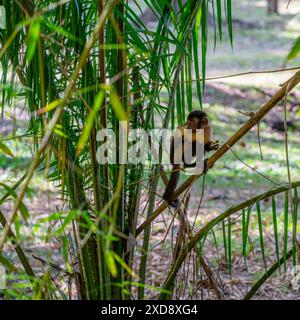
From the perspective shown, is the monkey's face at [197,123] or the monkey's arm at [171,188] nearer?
the monkey's arm at [171,188]

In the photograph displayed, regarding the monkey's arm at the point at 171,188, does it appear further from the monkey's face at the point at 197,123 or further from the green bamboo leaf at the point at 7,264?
the green bamboo leaf at the point at 7,264

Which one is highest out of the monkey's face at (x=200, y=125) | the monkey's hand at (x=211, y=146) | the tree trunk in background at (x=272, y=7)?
the tree trunk in background at (x=272, y=7)

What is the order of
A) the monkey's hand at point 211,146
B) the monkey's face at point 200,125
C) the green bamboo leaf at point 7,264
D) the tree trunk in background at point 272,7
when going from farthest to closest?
the tree trunk in background at point 272,7 → the monkey's face at point 200,125 → the monkey's hand at point 211,146 → the green bamboo leaf at point 7,264

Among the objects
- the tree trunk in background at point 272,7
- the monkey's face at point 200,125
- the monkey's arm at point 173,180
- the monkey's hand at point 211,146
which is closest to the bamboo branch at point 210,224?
the monkey's arm at point 173,180

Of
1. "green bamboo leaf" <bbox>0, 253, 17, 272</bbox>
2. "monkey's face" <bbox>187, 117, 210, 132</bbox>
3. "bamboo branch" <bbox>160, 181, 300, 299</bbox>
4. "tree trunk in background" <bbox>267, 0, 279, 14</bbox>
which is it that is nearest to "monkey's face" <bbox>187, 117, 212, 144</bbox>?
"monkey's face" <bbox>187, 117, 210, 132</bbox>

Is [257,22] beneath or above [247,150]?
above

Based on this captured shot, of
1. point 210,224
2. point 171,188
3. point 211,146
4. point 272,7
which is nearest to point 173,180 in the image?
point 171,188

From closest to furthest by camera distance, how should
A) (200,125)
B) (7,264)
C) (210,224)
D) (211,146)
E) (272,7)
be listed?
1. (7,264)
2. (210,224)
3. (211,146)
4. (200,125)
5. (272,7)

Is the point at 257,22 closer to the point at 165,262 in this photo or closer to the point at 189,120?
the point at 165,262

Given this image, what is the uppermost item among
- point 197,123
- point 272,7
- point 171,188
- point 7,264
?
point 272,7

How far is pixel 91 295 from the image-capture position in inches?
83.4

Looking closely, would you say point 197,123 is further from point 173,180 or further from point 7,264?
point 7,264
